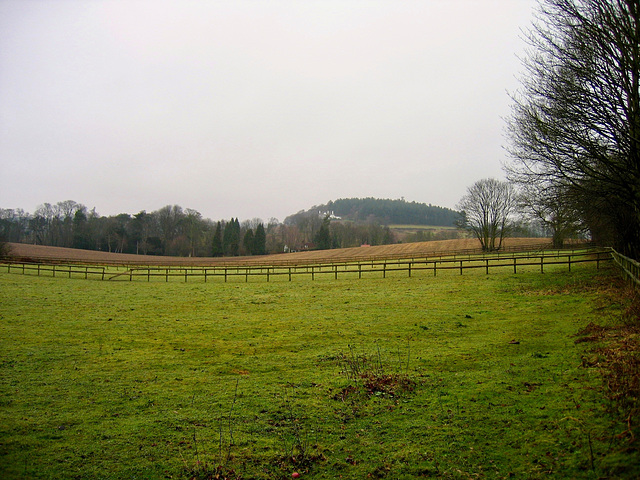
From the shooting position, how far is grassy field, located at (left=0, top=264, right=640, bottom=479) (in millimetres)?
5008

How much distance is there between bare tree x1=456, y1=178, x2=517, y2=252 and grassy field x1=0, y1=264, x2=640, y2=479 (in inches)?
2075

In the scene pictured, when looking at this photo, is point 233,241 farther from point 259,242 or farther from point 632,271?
point 632,271

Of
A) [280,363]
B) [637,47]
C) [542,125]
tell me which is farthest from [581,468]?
[542,125]

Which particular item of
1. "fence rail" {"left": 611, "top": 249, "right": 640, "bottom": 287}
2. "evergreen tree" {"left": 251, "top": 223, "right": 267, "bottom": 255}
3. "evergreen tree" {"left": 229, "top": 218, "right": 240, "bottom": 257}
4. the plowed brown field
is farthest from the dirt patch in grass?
"evergreen tree" {"left": 229, "top": 218, "right": 240, "bottom": 257}

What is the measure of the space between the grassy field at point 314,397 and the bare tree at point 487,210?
173ft

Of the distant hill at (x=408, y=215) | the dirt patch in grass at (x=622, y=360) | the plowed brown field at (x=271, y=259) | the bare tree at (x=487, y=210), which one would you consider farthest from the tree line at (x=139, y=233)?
the dirt patch in grass at (x=622, y=360)

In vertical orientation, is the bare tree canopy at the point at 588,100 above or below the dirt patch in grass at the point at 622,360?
above

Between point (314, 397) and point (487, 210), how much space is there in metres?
65.3

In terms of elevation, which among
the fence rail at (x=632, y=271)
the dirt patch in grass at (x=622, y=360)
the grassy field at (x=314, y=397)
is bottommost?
the grassy field at (x=314, y=397)

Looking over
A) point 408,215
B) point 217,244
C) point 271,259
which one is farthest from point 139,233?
point 408,215

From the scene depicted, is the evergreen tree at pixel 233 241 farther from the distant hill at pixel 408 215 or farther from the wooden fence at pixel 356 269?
the distant hill at pixel 408 215

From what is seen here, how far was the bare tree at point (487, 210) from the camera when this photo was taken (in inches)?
2515

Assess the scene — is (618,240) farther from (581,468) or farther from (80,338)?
(80,338)

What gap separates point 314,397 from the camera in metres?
7.15
